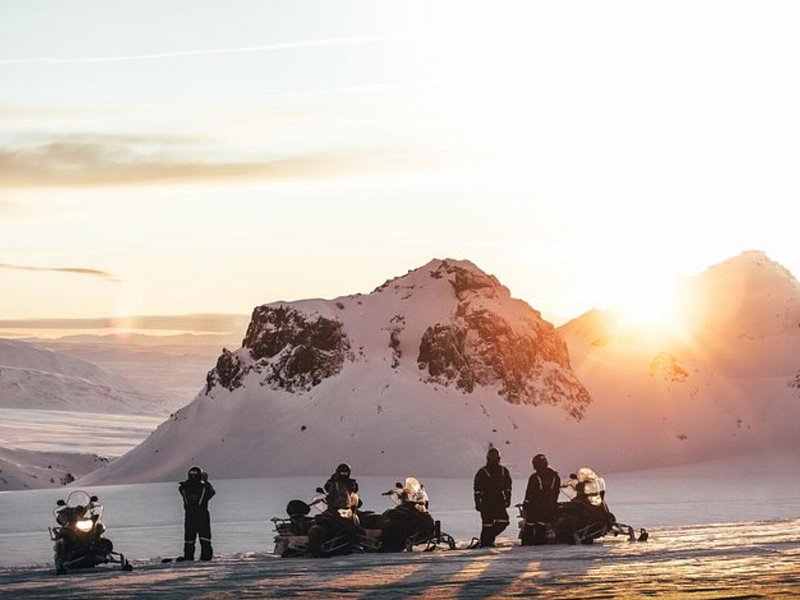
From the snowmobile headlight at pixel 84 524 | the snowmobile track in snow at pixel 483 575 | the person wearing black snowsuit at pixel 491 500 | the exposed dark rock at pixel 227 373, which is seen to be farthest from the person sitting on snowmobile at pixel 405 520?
the exposed dark rock at pixel 227 373

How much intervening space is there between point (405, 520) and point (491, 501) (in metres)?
1.97

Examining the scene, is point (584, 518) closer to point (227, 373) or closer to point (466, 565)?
point (466, 565)

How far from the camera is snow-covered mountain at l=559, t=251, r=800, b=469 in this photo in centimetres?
8594

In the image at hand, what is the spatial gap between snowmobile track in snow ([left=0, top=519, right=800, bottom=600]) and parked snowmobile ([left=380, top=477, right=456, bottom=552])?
969mm

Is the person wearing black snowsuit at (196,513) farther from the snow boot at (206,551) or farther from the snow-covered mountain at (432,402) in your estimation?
the snow-covered mountain at (432,402)

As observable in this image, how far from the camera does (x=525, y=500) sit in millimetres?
29094

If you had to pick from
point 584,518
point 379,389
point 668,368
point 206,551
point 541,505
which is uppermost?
point 668,368

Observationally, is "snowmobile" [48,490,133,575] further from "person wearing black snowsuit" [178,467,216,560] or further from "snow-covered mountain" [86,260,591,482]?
"snow-covered mountain" [86,260,591,482]

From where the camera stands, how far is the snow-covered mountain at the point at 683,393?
85.9 m

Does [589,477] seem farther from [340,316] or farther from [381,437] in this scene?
[340,316]

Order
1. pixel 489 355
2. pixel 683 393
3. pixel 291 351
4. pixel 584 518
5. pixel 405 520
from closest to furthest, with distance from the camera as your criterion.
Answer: pixel 405 520
pixel 584 518
pixel 291 351
pixel 489 355
pixel 683 393

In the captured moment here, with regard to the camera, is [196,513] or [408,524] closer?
[196,513]

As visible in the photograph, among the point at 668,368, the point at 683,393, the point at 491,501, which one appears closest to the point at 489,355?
the point at 683,393

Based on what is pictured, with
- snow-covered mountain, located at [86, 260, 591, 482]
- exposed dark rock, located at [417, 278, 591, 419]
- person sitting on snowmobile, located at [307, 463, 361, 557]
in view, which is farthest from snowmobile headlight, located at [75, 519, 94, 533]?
exposed dark rock, located at [417, 278, 591, 419]
